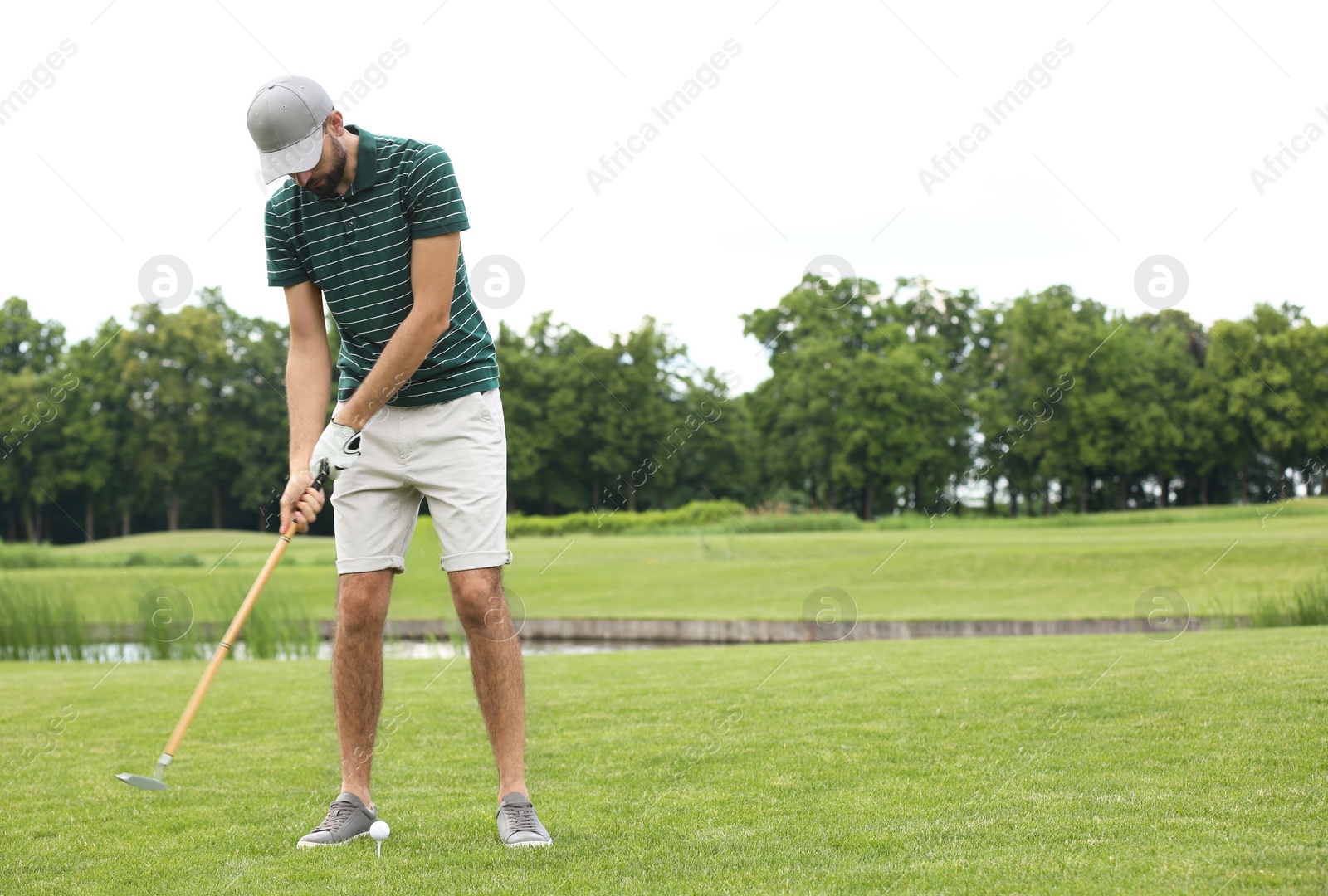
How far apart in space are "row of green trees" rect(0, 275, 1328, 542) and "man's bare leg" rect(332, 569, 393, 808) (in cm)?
4021

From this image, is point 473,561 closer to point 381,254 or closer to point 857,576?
point 381,254

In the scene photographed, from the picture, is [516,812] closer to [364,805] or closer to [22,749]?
[364,805]

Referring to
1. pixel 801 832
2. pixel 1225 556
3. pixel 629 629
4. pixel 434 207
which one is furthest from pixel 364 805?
pixel 1225 556

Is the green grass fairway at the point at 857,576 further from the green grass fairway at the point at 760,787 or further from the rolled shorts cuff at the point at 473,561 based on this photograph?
the rolled shorts cuff at the point at 473,561

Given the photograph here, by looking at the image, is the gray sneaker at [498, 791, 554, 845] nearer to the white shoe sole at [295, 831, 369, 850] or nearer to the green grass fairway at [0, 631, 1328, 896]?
the green grass fairway at [0, 631, 1328, 896]

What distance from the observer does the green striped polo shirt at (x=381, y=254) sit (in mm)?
3348

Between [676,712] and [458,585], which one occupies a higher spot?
[458,585]

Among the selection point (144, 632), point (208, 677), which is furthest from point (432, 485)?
point (144, 632)

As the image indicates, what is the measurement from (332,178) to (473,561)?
1.17 meters

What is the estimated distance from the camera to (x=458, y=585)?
3.40m

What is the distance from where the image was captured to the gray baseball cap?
3143mm

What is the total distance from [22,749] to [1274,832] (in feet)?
16.0

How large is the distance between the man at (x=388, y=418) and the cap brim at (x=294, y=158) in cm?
4

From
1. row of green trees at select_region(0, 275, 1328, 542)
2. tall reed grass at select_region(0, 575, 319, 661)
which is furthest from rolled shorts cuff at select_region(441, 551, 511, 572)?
row of green trees at select_region(0, 275, 1328, 542)
